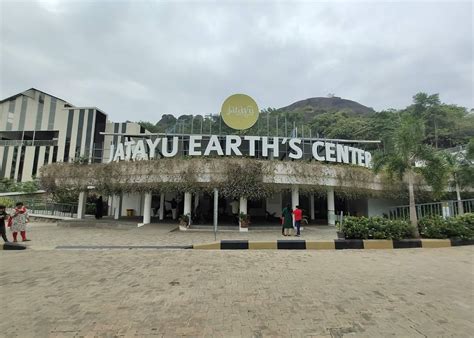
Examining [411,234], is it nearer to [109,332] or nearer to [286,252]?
[286,252]

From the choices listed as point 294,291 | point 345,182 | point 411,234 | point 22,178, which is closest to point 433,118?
point 345,182

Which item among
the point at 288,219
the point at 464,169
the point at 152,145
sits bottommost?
the point at 288,219

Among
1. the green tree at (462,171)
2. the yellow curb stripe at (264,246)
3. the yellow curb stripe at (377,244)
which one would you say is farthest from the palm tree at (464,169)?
the yellow curb stripe at (264,246)

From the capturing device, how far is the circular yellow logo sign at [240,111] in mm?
16719

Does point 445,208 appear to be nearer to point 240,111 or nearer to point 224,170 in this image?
point 224,170

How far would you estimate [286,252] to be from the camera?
28.2 feet

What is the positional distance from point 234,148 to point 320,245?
7782 millimetres

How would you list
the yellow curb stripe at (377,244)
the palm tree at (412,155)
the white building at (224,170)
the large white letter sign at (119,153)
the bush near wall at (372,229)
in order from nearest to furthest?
the yellow curb stripe at (377,244), the bush near wall at (372,229), the palm tree at (412,155), the white building at (224,170), the large white letter sign at (119,153)

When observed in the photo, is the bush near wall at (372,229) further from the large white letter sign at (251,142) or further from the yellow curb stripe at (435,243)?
the large white letter sign at (251,142)

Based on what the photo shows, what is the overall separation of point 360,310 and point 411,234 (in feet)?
23.9

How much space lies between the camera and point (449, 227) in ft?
32.0

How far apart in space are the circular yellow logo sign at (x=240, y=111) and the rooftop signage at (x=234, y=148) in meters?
1.24

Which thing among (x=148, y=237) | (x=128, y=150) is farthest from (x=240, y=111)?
(x=148, y=237)

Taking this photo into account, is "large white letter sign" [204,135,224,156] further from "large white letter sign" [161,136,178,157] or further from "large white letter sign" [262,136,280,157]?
"large white letter sign" [262,136,280,157]
